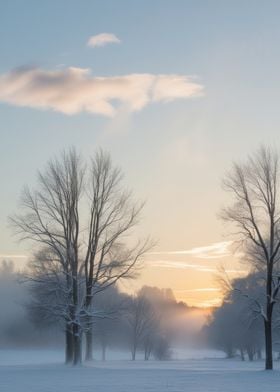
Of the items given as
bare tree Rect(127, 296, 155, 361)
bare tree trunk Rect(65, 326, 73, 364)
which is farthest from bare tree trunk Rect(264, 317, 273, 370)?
bare tree Rect(127, 296, 155, 361)

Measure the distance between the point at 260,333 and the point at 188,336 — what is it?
107 metres

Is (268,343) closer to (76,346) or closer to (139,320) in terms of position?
(76,346)

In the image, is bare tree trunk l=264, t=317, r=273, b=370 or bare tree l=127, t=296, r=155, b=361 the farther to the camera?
bare tree l=127, t=296, r=155, b=361

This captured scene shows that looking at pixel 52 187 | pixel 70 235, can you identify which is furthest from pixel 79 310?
pixel 52 187

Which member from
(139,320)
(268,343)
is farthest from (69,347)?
(139,320)

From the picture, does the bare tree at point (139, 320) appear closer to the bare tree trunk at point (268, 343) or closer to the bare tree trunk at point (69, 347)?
the bare tree trunk at point (69, 347)

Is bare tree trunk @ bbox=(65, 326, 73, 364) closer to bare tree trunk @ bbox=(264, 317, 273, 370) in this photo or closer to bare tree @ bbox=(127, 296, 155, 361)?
bare tree trunk @ bbox=(264, 317, 273, 370)

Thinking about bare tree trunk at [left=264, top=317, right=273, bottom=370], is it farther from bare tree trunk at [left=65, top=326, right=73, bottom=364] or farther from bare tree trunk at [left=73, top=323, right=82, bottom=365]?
bare tree trunk at [left=65, top=326, right=73, bottom=364]

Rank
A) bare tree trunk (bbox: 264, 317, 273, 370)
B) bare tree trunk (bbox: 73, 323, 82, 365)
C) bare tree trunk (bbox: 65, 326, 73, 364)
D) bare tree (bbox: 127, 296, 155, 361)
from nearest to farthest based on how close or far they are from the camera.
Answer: bare tree trunk (bbox: 264, 317, 273, 370), bare tree trunk (bbox: 73, 323, 82, 365), bare tree trunk (bbox: 65, 326, 73, 364), bare tree (bbox: 127, 296, 155, 361)

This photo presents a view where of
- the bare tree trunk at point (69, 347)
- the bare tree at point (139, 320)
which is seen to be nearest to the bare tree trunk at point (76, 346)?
the bare tree trunk at point (69, 347)

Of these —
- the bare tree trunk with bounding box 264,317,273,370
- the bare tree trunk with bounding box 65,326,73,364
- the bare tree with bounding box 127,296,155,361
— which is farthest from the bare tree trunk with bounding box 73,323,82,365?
the bare tree with bounding box 127,296,155,361

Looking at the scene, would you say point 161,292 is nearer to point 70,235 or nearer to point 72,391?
point 70,235

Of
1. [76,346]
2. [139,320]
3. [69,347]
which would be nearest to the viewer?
[76,346]

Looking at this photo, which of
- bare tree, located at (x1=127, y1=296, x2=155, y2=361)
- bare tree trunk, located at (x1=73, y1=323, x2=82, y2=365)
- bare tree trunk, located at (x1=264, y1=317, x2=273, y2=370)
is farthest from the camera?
bare tree, located at (x1=127, y1=296, x2=155, y2=361)
